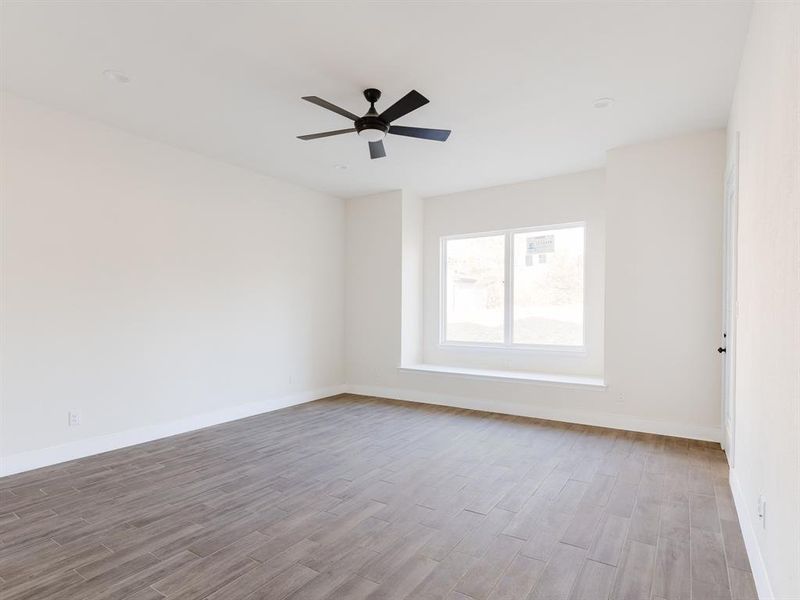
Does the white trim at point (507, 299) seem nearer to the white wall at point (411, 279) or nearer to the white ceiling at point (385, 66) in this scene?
the white wall at point (411, 279)

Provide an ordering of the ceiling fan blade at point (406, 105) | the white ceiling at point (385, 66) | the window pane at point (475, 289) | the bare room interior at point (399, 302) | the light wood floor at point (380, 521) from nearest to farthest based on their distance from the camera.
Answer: the light wood floor at point (380, 521), the bare room interior at point (399, 302), the white ceiling at point (385, 66), the ceiling fan blade at point (406, 105), the window pane at point (475, 289)

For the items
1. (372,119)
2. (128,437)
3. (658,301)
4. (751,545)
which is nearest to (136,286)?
(128,437)

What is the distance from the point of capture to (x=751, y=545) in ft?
7.29

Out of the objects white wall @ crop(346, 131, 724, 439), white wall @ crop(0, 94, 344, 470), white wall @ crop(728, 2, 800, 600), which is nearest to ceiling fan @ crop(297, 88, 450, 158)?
white wall @ crop(728, 2, 800, 600)

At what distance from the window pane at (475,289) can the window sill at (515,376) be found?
573 millimetres

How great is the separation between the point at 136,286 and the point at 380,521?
3.30m

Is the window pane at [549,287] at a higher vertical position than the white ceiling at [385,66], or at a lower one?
lower

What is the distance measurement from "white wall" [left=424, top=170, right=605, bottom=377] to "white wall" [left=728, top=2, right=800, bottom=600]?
104 inches

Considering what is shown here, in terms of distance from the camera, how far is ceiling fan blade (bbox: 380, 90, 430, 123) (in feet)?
9.54

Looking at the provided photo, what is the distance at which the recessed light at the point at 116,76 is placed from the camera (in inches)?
124

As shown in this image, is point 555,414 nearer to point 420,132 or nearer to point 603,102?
point 603,102

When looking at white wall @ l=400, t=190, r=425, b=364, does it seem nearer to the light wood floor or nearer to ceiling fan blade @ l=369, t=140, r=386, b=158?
the light wood floor

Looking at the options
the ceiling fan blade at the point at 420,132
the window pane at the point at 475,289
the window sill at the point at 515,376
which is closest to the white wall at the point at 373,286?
the window sill at the point at 515,376

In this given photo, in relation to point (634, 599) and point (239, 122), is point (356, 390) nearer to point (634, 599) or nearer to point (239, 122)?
point (239, 122)
